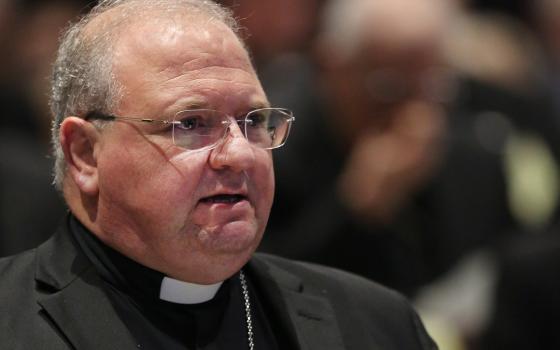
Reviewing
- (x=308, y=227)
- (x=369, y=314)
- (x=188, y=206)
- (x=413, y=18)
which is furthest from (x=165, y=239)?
(x=413, y=18)

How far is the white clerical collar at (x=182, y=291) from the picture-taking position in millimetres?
3367

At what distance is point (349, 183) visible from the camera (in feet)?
17.5

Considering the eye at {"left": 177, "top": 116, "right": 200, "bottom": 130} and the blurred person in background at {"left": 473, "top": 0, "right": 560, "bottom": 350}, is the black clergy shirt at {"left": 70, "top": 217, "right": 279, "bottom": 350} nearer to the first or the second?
the eye at {"left": 177, "top": 116, "right": 200, "bottom": 130}

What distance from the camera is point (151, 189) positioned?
3.23 m

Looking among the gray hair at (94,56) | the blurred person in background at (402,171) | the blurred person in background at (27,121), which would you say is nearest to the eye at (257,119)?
the gray hair at (94,56)

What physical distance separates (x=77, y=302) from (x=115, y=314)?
4.0 inches

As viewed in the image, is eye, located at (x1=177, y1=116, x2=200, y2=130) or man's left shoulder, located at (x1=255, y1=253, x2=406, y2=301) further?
man's left shoulder, located at (x1=255, y1=253, x2=406, y2=301)

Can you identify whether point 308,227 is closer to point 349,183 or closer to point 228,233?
point 349,183

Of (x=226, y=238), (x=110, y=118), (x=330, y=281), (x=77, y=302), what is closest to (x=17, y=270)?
(x=77, y=302)

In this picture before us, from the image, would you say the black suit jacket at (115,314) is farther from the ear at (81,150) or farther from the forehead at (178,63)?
the forehead at (178,63)

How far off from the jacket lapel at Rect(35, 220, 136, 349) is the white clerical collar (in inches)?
7.0

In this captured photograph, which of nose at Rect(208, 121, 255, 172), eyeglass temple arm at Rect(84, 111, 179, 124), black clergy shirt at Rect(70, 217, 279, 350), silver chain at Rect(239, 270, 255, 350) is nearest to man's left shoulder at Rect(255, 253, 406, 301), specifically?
silver chain at Rect(239, 270, 255, 350)

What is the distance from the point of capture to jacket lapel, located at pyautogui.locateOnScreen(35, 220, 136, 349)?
316cm

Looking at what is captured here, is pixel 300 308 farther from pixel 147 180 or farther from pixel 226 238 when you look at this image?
pixel 147 180
